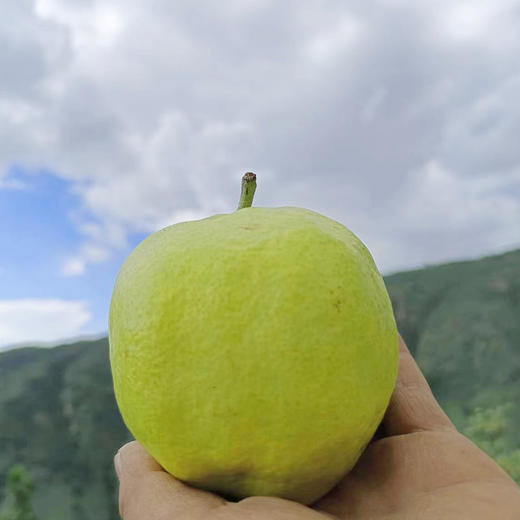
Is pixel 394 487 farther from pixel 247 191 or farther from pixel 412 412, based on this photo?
pixel 247 191

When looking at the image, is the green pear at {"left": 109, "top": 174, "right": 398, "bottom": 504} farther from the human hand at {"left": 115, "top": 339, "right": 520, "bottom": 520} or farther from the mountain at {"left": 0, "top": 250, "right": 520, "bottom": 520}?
the mountain at {"left": 0, "top": 250, "right": 520, "bottom": 520}

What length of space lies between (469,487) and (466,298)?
198 feet

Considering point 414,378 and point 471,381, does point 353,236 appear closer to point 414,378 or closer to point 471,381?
point 414,378

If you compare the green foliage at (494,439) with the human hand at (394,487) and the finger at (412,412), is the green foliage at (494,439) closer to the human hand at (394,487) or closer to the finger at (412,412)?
the finger at (412,412)

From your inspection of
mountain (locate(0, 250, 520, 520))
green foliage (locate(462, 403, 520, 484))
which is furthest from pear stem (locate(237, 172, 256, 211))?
mountain (locate(0, 250, 520, 520))

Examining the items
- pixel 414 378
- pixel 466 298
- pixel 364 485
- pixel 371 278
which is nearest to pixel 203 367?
pixel 371 278

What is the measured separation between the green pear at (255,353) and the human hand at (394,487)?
6.9 inches

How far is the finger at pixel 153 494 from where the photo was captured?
8.70 ft

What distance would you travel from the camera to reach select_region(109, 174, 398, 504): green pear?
2420mm

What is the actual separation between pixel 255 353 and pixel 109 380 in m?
57.4

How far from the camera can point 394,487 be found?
3.04m

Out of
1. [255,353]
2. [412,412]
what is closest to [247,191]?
[255,353]

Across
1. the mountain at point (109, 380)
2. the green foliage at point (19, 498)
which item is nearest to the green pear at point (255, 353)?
the green foliage at point (19, 498)

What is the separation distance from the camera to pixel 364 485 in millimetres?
3127
